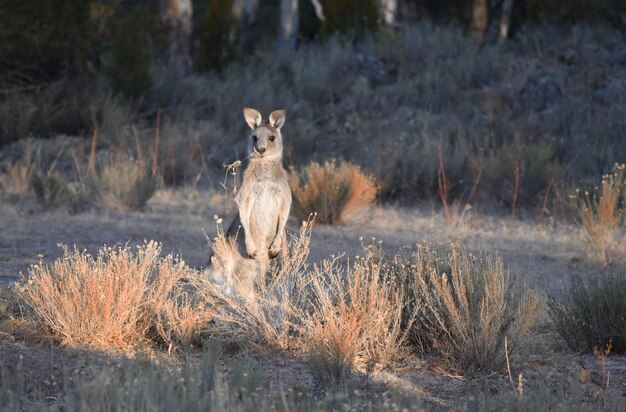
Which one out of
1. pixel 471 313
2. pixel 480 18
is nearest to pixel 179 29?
pixel 480 18

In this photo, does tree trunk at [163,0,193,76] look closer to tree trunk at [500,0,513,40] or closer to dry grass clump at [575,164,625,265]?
tree trunk at [500,0,513,40]

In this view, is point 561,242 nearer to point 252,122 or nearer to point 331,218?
point 331,218

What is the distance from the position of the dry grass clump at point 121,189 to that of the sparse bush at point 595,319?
28.1ft

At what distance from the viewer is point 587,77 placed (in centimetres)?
2102

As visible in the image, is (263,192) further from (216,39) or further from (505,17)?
(505,17)

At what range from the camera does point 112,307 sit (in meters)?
6.88

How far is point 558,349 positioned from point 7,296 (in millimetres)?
4022

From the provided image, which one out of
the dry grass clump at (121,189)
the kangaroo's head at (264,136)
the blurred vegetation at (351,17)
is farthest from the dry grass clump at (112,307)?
the blurred vegetation at (351,17)

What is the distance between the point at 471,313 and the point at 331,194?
7298 mm

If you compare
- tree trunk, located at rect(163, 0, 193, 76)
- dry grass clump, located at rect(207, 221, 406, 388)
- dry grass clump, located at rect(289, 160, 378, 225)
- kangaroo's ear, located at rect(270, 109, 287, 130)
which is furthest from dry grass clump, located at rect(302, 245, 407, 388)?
tree trunk, located at rect(163, 0, 193, 76)

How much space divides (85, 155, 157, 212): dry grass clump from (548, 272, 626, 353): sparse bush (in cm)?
856

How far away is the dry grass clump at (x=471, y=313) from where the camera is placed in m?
6.71

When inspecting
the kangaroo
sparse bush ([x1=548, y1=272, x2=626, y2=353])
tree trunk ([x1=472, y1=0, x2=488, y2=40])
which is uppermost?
tree trunk ([x1=472, y1=0, x2=488, y2=40])

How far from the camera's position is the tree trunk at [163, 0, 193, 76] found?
2470 cm
